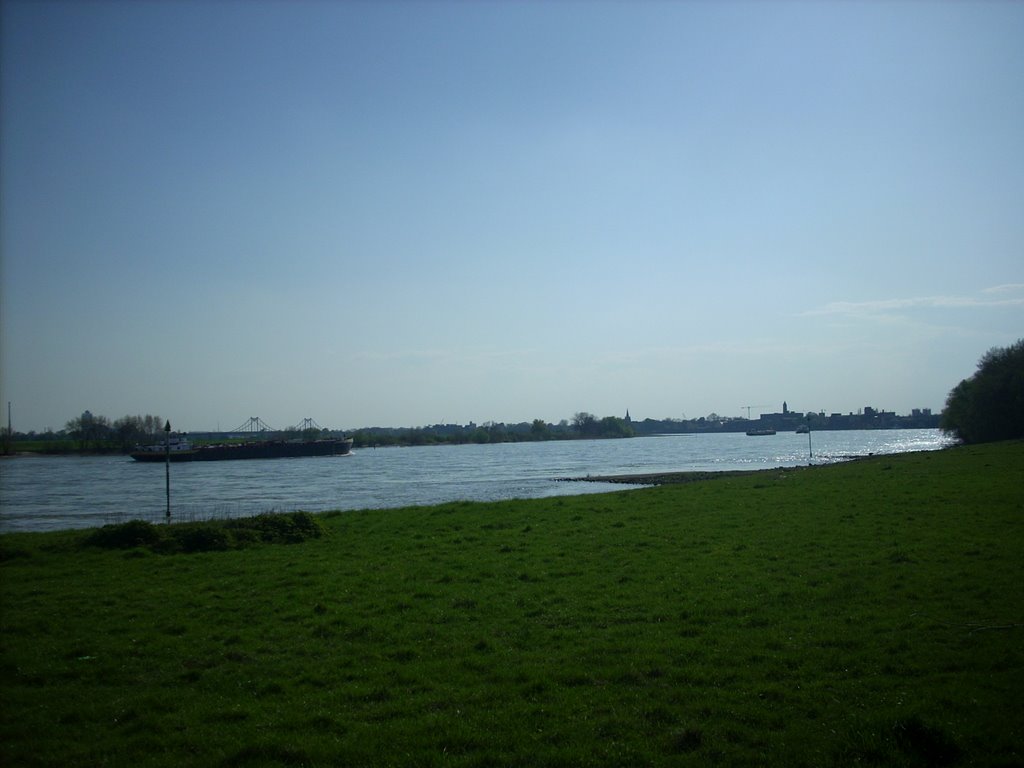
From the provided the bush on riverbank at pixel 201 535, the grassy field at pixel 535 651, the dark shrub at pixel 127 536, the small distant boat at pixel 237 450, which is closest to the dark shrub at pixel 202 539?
the bush on riverbank at pixel 201 535

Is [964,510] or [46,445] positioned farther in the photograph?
[46,445]

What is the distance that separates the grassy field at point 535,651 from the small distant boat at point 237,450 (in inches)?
5095

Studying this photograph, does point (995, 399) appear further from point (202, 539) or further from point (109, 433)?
point (109, 433)

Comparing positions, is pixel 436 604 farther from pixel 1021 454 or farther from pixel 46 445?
pixel 46 445

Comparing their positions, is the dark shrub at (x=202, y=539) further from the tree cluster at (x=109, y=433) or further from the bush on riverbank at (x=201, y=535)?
the tree cluster at (x=109, y=433)

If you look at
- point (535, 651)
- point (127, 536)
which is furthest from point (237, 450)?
point (535, 651)

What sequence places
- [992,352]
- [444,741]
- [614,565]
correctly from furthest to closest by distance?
[992,352], [614,565], [444,741]

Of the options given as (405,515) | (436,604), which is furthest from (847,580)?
(405,515)

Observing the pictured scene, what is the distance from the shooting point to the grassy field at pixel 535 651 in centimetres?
708

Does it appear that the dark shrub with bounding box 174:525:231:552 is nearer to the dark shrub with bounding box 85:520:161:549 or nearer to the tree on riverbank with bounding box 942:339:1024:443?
the dark shrub with bounding box 85:520:161:549

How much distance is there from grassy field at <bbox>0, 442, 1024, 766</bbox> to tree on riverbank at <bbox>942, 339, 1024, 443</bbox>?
219 ft

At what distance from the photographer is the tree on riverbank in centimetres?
7394

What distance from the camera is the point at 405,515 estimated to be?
28.2 metres

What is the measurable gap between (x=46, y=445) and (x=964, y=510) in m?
199
